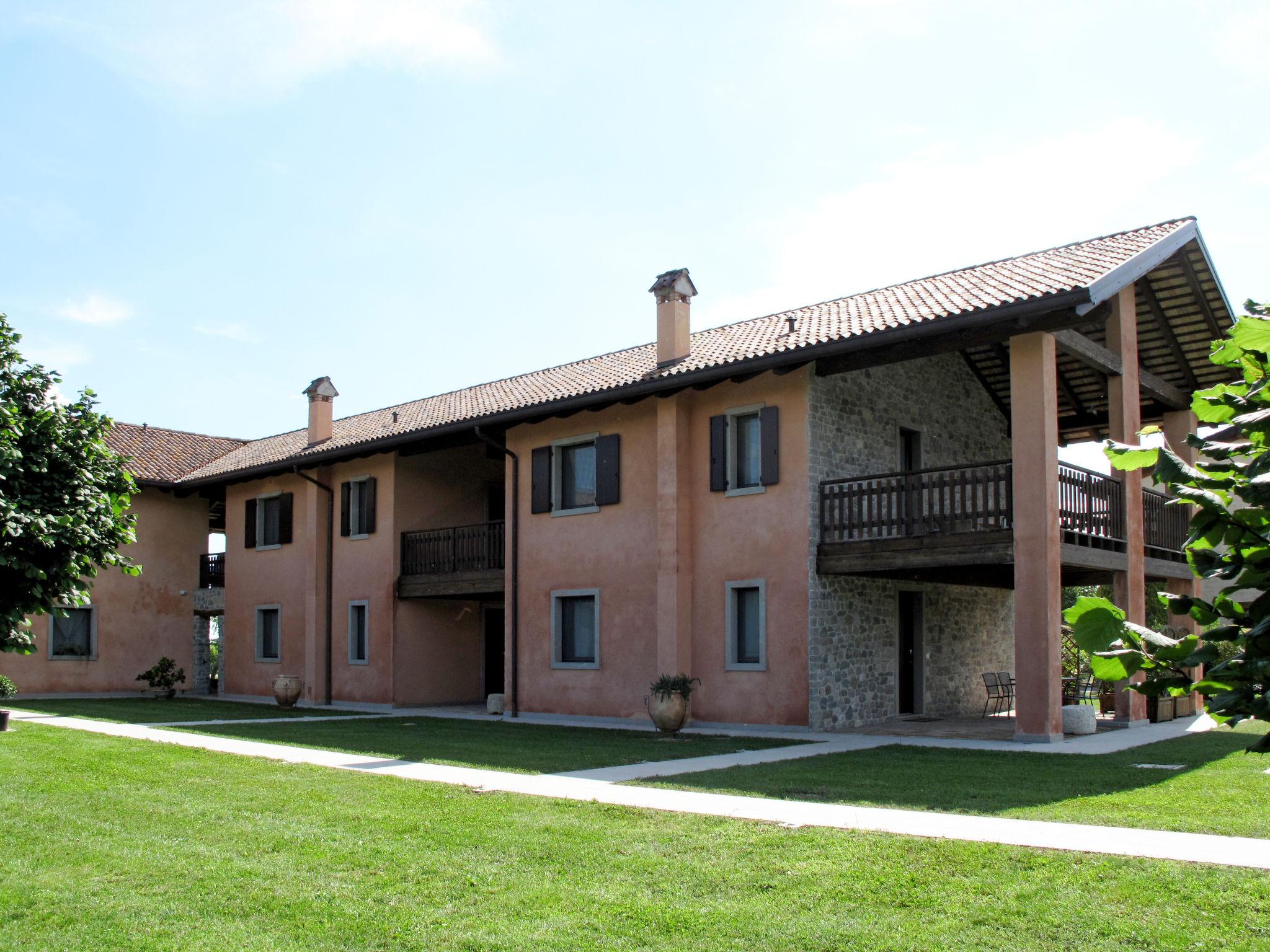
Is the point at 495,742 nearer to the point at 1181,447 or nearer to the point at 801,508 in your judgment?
the point at 801,508

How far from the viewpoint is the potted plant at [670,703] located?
15.9m

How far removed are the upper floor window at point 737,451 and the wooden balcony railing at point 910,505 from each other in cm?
124

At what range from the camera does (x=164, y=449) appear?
30.5m

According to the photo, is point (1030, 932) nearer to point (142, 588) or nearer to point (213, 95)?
point (213, 95)

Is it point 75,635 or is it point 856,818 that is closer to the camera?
point 856,818

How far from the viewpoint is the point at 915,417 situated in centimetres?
1888

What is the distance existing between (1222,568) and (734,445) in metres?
15.4

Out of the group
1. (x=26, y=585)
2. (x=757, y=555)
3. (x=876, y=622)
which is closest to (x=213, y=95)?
(x=26, y=585)

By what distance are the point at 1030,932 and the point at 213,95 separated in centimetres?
885

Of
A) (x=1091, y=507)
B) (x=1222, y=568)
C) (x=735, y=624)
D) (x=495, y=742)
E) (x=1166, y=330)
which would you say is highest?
(x=1166, y=330)

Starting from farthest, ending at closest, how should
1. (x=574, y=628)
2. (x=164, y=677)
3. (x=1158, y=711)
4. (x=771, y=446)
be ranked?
(x=164, y=677) < (x=574, y=628) < (x=1158, y=711) < (x=771, y=446)

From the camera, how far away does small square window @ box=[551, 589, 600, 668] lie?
19094 millimetres

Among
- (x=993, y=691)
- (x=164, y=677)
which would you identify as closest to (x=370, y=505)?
(x=164, y=677)

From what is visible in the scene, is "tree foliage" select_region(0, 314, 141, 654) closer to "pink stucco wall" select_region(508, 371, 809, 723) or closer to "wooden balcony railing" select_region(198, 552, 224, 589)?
"pink stucco wall" select_region(508, 371, 809, 723)
